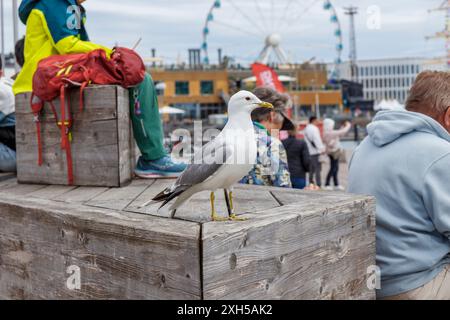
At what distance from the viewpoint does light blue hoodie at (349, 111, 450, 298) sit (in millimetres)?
2193

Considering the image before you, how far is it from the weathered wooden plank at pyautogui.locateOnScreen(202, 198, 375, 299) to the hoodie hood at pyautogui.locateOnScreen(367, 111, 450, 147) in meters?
0.33

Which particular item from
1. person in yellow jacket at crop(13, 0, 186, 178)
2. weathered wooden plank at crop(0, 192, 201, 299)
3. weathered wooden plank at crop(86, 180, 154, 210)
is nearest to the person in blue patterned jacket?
person in yellow jacket at crop(13, 0, 186, 178)

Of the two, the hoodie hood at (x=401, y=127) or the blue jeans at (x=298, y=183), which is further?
the blue jeans at (x=298, y=183)

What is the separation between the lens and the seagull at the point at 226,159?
1.83 meters

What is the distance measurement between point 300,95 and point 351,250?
61081 mm

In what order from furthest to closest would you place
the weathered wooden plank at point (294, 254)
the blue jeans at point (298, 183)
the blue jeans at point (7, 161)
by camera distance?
1. the blue jeans at point (298, 183)
2. the blue jeans at point (7, 161)
3. the weathered wooden plank at point (294, 254)

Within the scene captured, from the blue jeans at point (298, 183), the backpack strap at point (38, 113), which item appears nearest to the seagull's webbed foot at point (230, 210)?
the backpack strap at point (38, 113)

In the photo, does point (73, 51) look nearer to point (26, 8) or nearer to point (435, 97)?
point (26, 8)

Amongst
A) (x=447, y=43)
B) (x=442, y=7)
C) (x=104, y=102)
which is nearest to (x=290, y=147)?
(x=104, y=102)

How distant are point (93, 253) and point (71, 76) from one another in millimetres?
1326

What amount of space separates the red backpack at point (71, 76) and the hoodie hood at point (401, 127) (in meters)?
1.36

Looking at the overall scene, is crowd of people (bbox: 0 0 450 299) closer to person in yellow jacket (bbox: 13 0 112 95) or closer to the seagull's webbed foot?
the seagull's webbed foot

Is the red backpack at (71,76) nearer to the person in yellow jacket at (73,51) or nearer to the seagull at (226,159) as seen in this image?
the person in yellow jacket at (73,51)

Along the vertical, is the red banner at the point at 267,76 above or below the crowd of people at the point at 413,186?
above
